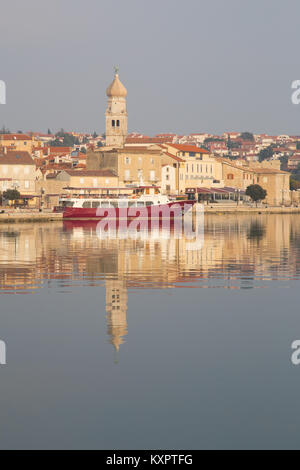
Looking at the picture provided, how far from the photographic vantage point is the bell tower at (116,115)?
100 m

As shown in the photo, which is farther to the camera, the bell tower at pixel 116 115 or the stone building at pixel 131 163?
the bell tower at pixel 116 115

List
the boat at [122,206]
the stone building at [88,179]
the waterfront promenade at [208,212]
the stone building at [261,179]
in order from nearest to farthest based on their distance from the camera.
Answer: the waterfront promenade at [208,212] < the boat at [122,206] < the stone building at [88,179] < the stone building at [261,179]

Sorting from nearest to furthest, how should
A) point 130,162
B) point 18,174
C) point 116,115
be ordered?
1. point 18,174
2. point 130,162
3. point 116,115

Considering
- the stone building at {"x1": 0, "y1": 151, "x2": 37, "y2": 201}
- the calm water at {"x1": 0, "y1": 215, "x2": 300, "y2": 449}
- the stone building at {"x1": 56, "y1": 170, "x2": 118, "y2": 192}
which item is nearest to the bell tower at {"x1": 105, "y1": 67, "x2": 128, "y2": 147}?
the stone building at {"x1": 56, "y1": 170, "x2": 118, "y2": 192}

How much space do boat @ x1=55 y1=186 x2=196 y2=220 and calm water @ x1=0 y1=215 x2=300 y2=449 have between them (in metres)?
43.3

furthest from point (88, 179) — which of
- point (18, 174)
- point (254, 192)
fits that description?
point (254, 192)

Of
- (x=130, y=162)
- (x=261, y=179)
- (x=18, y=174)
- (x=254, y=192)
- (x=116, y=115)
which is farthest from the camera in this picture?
(x=261, y=179)

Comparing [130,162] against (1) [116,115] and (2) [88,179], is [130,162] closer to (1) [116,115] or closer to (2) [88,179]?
(2) [88,179]

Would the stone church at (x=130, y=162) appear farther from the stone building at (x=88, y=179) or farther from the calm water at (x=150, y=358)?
the calm water at (x=150, y=358)

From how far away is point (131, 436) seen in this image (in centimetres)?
988

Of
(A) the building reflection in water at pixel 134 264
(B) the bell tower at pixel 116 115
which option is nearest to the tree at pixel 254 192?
(B) the bell tower at pixel 116 115

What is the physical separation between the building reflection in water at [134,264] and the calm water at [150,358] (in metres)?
0.12

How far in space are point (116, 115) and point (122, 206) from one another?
3057cm

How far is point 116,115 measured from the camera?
99.9m
